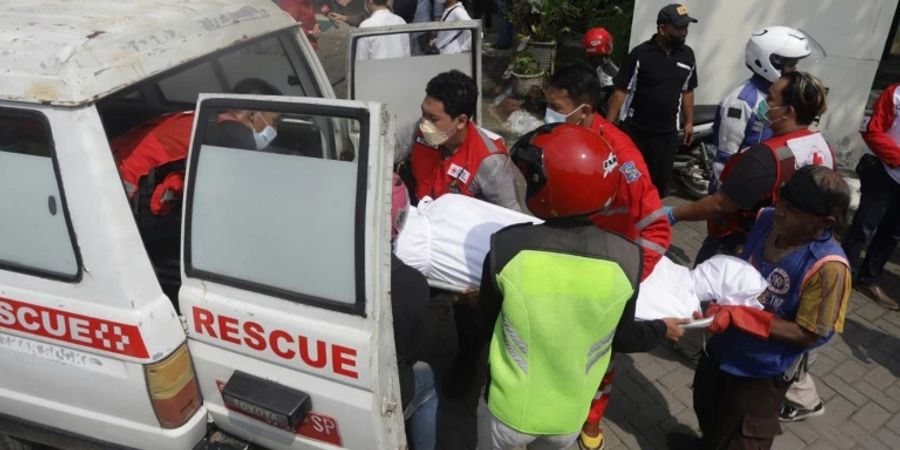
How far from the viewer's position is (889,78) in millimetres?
7617

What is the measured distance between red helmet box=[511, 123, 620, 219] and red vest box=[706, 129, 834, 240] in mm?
1259

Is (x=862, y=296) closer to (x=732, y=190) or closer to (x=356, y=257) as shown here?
(x=732, y=190)

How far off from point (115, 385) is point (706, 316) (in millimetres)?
2088

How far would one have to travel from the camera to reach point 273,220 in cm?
198

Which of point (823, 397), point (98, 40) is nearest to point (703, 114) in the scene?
point (823, 397)

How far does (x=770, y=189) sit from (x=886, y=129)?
173cm

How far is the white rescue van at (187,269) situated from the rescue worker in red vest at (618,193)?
3.71ft

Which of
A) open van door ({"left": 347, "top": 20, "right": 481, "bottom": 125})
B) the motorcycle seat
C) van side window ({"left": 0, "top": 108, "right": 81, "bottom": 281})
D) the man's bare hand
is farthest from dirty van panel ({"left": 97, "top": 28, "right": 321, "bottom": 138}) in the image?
the motorcycle seat

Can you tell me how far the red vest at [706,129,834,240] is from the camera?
9.21 ft

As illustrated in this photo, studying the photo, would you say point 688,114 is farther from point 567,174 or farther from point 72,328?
point 72,328

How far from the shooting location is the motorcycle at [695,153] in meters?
5.73

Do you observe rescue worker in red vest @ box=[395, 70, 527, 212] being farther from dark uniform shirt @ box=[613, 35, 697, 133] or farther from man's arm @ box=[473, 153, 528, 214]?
dark uniform shirt @ box=[613, 35, 697, 133]

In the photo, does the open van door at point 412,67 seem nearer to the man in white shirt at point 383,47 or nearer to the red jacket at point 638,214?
the man in white shirt at point 383,47

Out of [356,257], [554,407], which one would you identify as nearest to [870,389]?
[554,407]
